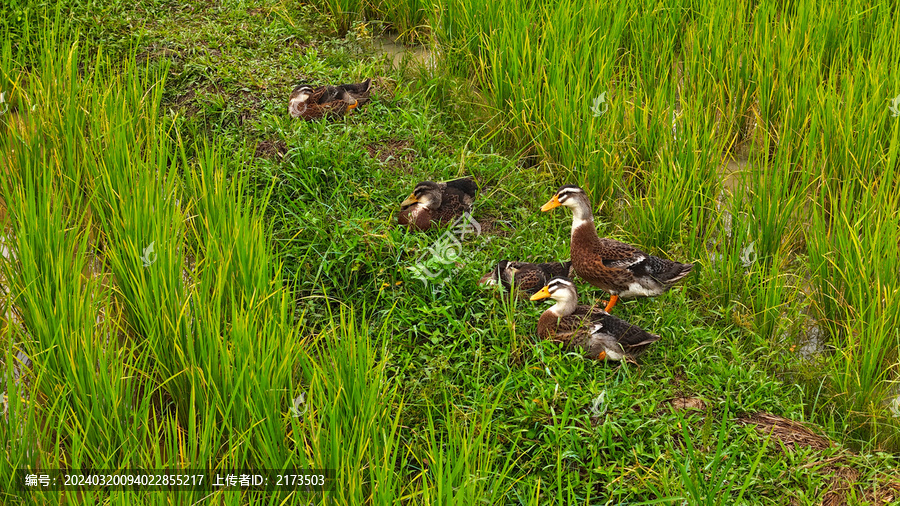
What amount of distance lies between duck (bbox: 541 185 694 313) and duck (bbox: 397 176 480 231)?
0.70m

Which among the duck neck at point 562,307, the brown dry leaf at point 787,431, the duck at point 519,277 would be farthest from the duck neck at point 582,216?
the brown dry leaf at point 787,431

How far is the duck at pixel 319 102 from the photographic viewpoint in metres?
4.53

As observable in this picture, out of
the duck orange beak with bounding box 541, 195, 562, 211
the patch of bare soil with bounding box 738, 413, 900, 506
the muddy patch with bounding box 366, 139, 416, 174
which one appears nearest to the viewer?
the patch of bare soil with bounding box 738, 413, 900, 506

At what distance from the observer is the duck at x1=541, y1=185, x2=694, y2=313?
3.38 meters

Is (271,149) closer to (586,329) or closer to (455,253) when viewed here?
(455,253)

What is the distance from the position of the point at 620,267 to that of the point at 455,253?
812 millimetres

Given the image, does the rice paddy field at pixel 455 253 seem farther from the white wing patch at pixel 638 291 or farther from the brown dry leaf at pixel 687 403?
the white wing patch at pixel 638 291

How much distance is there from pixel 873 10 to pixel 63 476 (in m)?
5.19

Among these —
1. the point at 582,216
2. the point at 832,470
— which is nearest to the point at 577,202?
the point at 582,216

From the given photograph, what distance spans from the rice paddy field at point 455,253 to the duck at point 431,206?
0.08 meters

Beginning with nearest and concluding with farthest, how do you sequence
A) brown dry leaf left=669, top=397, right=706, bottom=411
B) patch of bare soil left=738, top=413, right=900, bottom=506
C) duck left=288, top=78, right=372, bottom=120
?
patch of bare soil left=738, top=413, right=900, bottom=506 → brown dry leaf left=669, top=397, right=706, bottom=411 → duck left=288, top=78, right=372, bottom=120

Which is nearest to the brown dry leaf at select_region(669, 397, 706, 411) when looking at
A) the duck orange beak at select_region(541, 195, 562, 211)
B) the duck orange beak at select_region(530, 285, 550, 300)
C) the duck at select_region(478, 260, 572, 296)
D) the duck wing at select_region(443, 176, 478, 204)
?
the duck orange beak at select_region(530, 285, 550, 300)

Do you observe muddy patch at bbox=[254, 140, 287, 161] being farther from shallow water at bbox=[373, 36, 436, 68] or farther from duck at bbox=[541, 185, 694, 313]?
duck at bbox=[541, 185, 694, 313]

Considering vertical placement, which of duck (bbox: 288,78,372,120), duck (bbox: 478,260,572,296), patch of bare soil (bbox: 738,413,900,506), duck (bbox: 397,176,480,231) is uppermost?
duck (bbox: 288,78,372,120)
